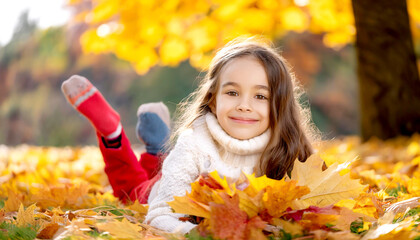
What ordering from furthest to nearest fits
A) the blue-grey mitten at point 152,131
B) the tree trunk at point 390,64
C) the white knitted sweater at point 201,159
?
1. the tree trunk at point 390,64
2. the blue-grey mitten at point 152,131
3. the white knitted sweater at point 201,159

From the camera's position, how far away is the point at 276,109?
1702 mm

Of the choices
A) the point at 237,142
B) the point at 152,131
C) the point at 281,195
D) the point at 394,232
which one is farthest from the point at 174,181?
the point at 152,131

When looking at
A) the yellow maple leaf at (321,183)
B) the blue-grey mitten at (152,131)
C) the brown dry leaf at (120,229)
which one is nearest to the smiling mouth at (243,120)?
the yellow maple leaf at (321,183)

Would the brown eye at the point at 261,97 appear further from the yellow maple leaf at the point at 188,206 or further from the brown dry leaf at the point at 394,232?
the brown dry leaf at the point at 394,232

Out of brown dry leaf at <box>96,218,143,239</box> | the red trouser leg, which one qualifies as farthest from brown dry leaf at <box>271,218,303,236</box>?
the red trouser leg

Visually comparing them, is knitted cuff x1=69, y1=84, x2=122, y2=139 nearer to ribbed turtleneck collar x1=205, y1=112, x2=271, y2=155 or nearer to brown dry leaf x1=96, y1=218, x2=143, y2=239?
ribbed turtleneck collar x1=205, y1=112, x2=271, y2=155

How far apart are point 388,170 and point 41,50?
36.6 ft

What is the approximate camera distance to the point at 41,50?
12.2 m

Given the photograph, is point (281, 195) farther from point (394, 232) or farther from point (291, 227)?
point (394, 232)

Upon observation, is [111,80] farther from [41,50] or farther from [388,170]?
[388,170]

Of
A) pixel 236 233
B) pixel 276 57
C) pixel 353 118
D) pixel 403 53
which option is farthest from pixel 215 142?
pixel 353 118

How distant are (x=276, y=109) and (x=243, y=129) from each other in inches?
6.1

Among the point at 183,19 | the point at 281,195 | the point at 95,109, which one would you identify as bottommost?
the point at 281,195

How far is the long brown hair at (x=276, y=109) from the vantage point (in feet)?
5.45
